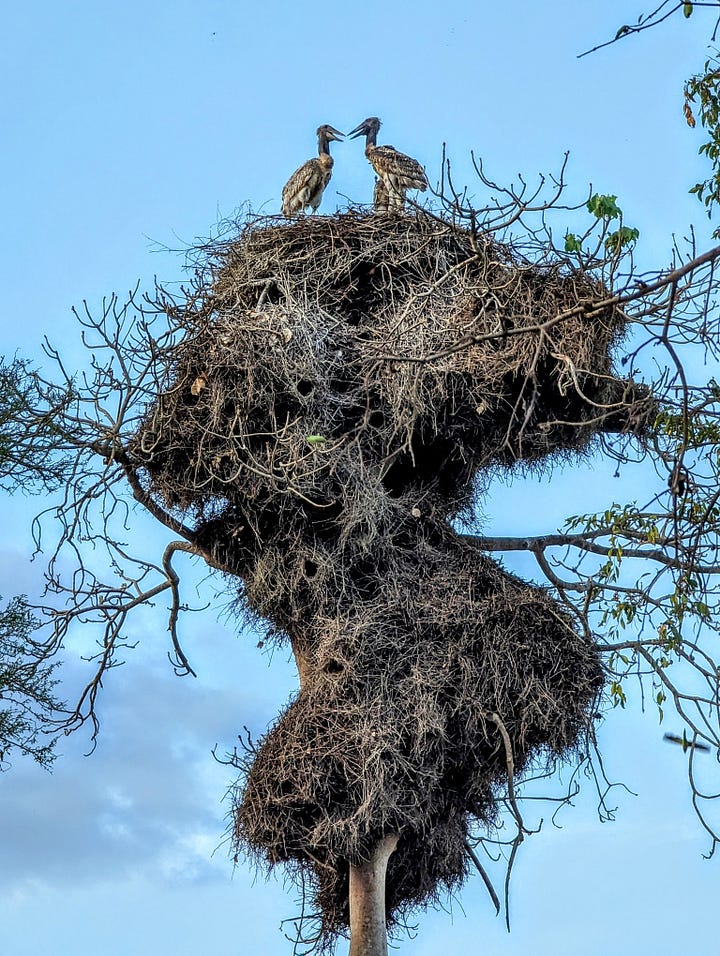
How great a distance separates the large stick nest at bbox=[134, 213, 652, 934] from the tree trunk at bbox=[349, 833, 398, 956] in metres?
0.11

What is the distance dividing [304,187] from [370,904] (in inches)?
252

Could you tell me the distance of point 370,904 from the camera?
9.56m

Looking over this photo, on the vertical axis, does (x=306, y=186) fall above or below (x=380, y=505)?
above

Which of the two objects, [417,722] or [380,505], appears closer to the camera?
[417,722]

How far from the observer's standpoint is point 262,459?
9.98 metres

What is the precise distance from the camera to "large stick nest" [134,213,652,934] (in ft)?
31.6

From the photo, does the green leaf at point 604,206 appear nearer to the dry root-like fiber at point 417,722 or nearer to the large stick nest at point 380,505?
the large stick nest at point 380,505

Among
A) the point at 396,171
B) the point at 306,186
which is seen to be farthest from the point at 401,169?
the point at 306,186

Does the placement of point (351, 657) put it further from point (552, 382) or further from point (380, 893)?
point (552, 382)

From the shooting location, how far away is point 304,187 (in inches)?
489

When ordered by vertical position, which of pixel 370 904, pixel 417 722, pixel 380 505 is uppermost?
pixel 380 505

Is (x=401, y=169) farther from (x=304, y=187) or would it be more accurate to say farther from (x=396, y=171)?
(x=304, y=187)

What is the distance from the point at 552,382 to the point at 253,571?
2717 millimetres

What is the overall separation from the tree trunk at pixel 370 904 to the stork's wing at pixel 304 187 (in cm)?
584
